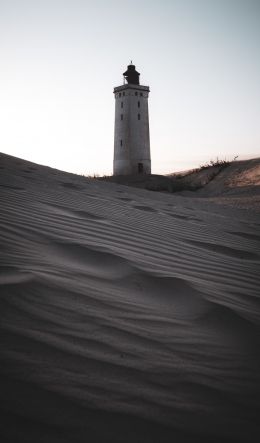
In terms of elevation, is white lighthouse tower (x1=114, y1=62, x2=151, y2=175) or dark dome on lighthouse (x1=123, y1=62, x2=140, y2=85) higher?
dark dome on lighthouse (x1=123, y1=62, x2=140, y2=85)

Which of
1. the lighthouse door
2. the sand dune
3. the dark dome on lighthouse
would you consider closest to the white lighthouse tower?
the lighthouse door

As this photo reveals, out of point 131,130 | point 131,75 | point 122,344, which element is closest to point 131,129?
point 131,130

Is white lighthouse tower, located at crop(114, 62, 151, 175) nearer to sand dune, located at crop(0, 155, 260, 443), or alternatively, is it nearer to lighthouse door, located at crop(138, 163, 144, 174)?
lighthouse door, located at crop(138, 163, 144, 174)

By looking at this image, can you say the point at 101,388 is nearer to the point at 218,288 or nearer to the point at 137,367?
the point at 137,367

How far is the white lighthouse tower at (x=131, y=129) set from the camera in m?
34.2

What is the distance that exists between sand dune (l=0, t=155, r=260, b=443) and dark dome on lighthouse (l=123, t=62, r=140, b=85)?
3712 cm

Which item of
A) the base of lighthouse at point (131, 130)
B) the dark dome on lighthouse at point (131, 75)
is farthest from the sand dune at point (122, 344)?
the dark dome on lighthouse at point (131, 75)

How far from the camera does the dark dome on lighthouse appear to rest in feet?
119

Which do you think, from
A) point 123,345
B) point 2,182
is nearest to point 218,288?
point 123,345

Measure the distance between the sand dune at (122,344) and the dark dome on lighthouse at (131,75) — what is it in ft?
122

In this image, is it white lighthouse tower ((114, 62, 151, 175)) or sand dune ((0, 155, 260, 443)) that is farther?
white lighthouse tower ((114, 62, 151, 175))

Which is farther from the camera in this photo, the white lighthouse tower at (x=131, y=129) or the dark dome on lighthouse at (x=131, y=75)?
the dark dome on lighthouse at (x=131, y=75)

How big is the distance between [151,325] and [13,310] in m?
0.49

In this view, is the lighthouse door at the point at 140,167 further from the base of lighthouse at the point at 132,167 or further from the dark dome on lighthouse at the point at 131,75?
the dark dome on lighthouse at the point at 131,75
